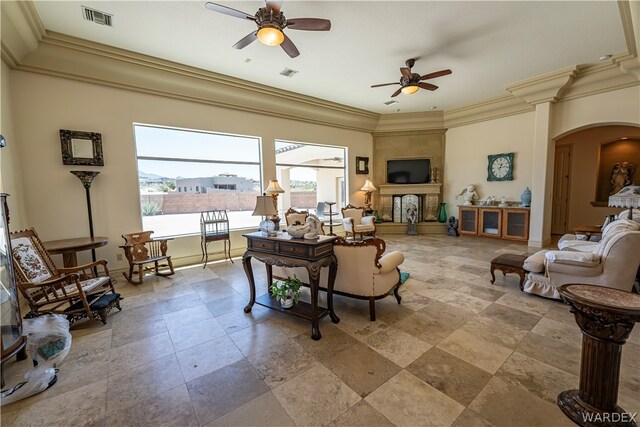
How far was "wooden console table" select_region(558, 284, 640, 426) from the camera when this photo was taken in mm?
1486

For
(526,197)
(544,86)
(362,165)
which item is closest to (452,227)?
(526,197)

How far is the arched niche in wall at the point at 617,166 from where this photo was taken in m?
6.34

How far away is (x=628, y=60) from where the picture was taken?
14.3ft

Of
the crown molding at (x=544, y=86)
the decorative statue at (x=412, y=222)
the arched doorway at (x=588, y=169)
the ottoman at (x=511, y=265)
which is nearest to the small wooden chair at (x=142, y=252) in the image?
the ottoman at (x=511, y=265)

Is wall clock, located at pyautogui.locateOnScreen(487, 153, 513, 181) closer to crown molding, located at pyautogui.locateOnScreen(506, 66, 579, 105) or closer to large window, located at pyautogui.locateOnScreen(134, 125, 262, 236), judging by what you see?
crown molding, located at pyautogui.locateOnScreen(506, 66, 579, 105)

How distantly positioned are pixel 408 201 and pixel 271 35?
6.38 metres

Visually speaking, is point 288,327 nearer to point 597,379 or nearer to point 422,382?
point 422,382

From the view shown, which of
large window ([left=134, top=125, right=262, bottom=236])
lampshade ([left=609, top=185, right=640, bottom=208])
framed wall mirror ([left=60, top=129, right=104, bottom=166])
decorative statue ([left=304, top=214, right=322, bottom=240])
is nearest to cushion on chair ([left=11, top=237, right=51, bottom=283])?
framed wall mirror ([left=60, top=129, right=104, bottom=166])

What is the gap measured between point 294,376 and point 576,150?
9.46m

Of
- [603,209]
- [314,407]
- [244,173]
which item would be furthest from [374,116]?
[314,407]

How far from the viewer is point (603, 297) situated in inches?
62.5

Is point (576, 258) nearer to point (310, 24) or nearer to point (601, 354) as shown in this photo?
point (601, 354)

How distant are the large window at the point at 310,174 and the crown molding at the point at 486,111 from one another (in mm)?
3273

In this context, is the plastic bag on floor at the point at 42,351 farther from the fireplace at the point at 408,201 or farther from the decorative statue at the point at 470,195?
the decorative statue at the point at 470,195
